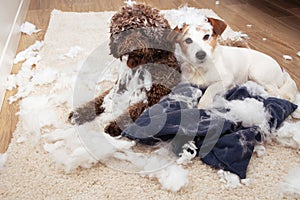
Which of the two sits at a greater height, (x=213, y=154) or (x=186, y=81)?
(x=186, y=81)

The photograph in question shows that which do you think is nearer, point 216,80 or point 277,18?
point 216,80

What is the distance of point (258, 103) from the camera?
3.73 feet

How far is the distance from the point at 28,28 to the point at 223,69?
1226mm

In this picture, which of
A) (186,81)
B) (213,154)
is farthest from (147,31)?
(213,154)

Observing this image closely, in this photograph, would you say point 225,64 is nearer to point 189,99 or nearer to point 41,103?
point 189,99

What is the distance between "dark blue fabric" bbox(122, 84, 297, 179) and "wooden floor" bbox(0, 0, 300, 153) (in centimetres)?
57

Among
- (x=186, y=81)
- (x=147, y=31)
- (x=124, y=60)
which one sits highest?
(x=147, y=31)

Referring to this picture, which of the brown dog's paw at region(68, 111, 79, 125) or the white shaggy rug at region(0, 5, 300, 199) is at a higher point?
the brown dog's paw at region(68, 111, 79, 125)

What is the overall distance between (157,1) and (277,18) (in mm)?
836

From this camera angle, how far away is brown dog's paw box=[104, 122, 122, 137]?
109 centimetres

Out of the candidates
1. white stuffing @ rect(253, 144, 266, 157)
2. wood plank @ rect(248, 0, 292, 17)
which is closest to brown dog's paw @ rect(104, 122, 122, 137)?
white stuffing @ rect(253, 144, 266, 157)

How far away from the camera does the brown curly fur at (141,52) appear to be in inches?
40.3

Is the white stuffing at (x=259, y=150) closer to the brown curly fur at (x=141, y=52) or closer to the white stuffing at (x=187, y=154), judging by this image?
the white stuffing at (x=187, y=154)

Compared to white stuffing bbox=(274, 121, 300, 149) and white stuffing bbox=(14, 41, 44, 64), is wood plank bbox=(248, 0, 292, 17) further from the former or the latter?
white stuffing bbox=(14, 41, 44, 64)
